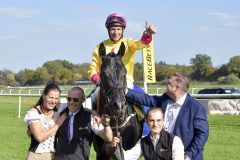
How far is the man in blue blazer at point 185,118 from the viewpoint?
14.3 ft

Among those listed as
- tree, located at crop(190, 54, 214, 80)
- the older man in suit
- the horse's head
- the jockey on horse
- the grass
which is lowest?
the grass

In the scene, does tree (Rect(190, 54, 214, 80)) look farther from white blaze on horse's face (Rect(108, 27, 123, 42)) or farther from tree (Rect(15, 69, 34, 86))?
white blaze on horse's face (Rect(108, 27, 123, 42))

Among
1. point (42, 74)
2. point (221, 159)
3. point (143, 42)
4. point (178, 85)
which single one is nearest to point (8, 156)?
point (221, 159)

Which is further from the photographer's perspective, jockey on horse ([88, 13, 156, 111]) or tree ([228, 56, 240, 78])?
tree ([228, 56, 240, 78])

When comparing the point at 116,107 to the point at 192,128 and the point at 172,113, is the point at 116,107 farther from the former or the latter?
the point at 192,128

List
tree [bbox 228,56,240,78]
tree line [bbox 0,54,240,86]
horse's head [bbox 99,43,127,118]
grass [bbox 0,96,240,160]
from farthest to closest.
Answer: tree [bbox 228,56,240,78] → tree line [bbox 0,54,240,86] → grass [bbox 0,96,240,160] → horse's head [bbox 99,43,127,118]

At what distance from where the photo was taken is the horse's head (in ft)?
13.9

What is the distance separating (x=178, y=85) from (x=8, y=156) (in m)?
5.33

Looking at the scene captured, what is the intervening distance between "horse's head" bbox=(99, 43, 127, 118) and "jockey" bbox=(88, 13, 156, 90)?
650mm

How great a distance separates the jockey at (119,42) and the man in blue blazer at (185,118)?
919 millimetres

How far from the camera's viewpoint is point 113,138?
15.0 feet

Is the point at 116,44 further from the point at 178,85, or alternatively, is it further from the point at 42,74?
the point at 42,74

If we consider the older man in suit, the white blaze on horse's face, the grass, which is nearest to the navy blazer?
the older man in suit

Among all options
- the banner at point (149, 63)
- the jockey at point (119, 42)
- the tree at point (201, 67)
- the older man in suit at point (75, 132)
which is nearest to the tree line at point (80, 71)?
the tree at point (201, 67)
